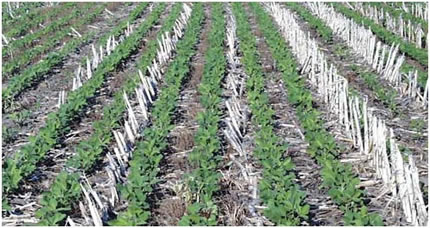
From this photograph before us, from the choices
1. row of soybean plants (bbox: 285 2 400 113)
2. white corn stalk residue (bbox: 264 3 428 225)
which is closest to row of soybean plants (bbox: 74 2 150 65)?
white corn stalk residue (bbox: 264 3 428 225)

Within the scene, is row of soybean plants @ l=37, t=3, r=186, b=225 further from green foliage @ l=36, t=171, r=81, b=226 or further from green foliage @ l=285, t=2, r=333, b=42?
green foliage @ l=285, t=2, r=333, b=42

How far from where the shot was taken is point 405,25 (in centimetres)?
1065

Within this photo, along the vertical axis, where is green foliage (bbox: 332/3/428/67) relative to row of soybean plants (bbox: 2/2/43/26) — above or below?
above

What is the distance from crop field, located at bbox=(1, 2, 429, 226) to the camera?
440 centimetres

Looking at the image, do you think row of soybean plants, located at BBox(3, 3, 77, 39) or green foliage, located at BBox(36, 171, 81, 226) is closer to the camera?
green foliage, located at BBox(36, 171, 81, 226)

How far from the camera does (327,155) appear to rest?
5039 millimetres

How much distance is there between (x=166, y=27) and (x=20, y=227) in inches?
281

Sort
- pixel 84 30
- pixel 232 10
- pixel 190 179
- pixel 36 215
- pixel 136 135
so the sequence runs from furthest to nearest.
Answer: pixel 232 10 < pixel 84 30 < pixel 136 135 < pixel 190 179 < pixel 36 215

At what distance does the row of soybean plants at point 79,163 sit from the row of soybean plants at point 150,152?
0.31m

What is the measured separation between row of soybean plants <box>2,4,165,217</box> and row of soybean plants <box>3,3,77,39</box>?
9.57 feet

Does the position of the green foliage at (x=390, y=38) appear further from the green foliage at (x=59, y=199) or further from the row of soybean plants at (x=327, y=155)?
the green foliage at (x=59, y=199)

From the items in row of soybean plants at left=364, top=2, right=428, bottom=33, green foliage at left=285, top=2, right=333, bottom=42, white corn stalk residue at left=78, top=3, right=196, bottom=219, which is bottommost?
white corn stalk residue at left=78, top=3, right=196, bottom=219

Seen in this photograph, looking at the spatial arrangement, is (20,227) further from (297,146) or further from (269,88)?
(269,88)

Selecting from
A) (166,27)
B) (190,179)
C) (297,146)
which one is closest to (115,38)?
(166,27)
